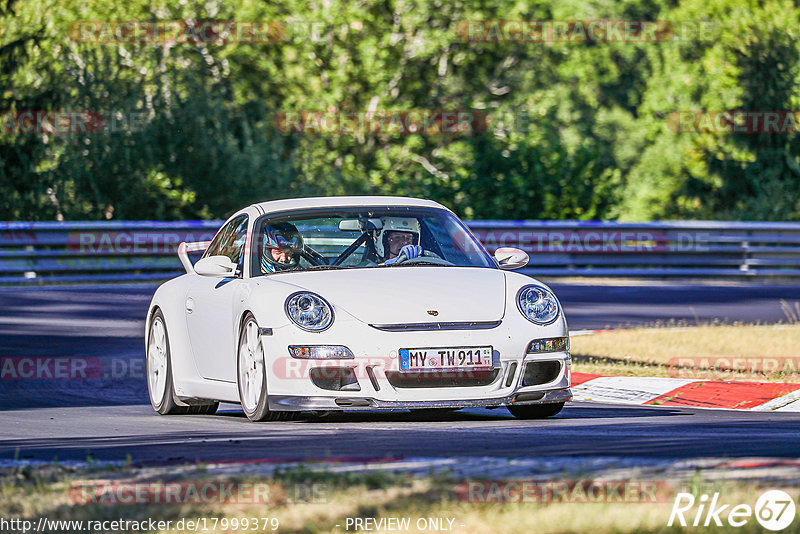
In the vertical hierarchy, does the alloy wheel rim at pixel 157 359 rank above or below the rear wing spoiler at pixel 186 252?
below

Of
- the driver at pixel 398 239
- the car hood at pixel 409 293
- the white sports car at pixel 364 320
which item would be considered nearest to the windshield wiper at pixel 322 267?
the white sports car at pixel 364 320

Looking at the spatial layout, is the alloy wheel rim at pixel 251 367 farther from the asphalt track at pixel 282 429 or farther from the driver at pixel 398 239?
the driver at pixel 398 239

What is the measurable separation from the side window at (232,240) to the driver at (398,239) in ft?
2.91

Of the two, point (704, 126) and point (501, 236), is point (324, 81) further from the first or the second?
point (501, 236)

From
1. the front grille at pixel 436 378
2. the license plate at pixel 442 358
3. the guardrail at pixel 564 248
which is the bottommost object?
the guardrail at pixel 564 248

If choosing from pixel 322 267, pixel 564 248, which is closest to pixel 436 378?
pixel 322 267

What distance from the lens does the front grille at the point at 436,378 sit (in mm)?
8047

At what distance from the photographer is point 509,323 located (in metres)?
8.29

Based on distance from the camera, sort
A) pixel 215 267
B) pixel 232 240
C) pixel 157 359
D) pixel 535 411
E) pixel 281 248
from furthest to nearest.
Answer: pixel 157 359 → pixel 232 240 → pixel 281 248 → pixel 215 267 → pixel 535 411

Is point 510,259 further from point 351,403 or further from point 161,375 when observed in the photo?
point 161,375

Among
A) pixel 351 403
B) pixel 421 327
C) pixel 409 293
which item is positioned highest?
pixel 409 293

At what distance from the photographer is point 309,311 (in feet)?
26.8

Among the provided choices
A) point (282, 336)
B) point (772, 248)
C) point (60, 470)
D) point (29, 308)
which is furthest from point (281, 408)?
point (772, 248)

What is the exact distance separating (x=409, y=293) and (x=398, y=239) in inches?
44.4
